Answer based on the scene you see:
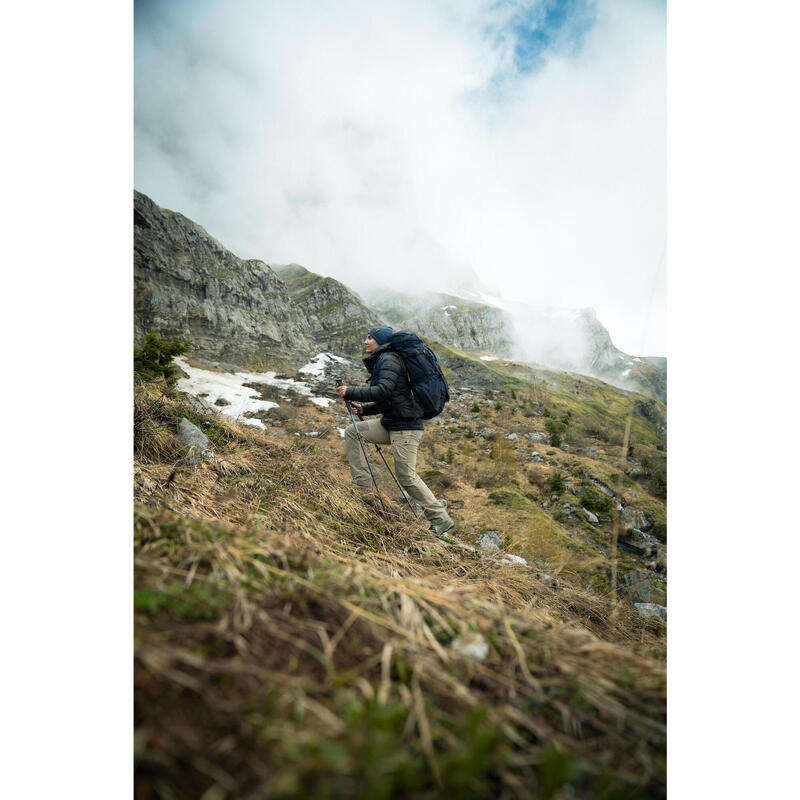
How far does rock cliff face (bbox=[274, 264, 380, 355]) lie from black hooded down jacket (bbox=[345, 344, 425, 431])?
1952 centimetres

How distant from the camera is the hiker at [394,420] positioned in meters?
3.42

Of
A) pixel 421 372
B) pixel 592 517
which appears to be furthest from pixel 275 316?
pixel 592 517

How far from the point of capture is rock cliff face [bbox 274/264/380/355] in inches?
943

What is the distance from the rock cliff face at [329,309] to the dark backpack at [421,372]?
19525 millimetres

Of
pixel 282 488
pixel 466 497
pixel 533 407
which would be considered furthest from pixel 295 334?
pixel 282 488

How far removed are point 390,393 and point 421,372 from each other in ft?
1.19

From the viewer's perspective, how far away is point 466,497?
18.1 ft

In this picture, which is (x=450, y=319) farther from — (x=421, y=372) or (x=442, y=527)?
(x=442, y=527)

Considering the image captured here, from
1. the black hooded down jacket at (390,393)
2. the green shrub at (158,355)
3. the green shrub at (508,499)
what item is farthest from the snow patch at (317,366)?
the black hooded down jacket at (390,393)

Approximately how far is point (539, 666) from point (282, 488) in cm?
210

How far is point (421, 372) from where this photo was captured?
136 inches
